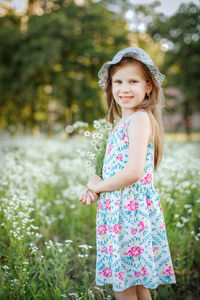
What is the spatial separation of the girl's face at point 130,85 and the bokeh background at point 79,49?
1527 cm

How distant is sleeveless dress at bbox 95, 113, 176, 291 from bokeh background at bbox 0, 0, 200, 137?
50.9ft

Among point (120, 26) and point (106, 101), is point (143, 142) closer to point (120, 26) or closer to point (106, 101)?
point (106, 101)

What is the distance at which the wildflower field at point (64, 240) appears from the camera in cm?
229

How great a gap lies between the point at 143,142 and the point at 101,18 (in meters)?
18.4

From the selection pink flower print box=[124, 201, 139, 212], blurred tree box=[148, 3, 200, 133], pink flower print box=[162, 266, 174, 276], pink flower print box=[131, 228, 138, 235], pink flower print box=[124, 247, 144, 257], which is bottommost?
pink flower print box=[162, 266, 174, 276]

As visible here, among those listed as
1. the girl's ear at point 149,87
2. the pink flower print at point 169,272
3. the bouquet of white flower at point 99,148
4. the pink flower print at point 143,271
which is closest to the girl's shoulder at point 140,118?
the girl's ear at point 149,87

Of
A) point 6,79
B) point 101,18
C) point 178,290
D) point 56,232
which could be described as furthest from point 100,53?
point 178,290

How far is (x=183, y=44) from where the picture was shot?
55.0 feet

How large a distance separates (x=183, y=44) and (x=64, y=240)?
1661 cm

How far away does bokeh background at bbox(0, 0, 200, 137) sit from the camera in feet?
54.3

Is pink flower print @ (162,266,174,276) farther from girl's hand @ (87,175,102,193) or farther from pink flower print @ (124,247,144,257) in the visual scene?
girl's hand @ (87,175,102,193)

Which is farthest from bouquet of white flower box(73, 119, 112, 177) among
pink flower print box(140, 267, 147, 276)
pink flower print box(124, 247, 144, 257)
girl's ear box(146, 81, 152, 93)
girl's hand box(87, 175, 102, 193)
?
pink flower print box(140, 267, 147, 276)

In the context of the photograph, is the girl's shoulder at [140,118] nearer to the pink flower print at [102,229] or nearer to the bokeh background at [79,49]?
the pink flower print at [102,229]

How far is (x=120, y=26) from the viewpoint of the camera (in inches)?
770
